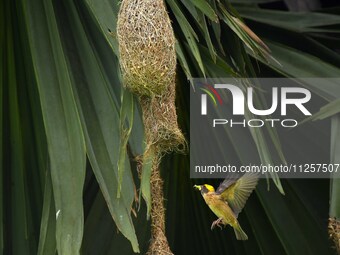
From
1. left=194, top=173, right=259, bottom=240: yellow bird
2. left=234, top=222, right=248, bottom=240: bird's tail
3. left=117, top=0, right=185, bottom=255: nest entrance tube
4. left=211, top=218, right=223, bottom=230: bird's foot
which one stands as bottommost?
left=234, top=222, right=248, bottom=240: bird's tail

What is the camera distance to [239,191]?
9.01ft

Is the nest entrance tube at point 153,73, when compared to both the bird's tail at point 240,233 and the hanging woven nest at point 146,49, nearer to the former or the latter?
the hanging woven nest at point 146,49

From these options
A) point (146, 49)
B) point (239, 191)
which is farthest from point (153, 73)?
point (239, 191)

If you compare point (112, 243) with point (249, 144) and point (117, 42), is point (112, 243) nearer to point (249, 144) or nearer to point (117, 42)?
point (249, 144)

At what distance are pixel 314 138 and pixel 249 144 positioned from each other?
251 millimetres

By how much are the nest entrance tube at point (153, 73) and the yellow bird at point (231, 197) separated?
50 centimetres

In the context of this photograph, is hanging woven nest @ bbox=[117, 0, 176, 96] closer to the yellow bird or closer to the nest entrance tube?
the nest entrance tube

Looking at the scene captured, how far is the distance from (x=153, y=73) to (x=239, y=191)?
0.67 m

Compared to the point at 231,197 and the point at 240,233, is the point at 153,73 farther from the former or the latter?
the point at 240,233

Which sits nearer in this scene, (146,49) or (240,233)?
(146,49)

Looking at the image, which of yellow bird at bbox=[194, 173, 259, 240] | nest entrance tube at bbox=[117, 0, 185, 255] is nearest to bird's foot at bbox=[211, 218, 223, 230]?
yellow bird at bbox=[194, 173, 259, 240]

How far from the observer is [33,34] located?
2.55m

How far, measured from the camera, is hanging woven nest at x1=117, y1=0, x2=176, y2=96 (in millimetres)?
2195

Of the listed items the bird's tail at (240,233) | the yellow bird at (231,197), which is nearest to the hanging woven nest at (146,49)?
the yellow bird at (231,197)
